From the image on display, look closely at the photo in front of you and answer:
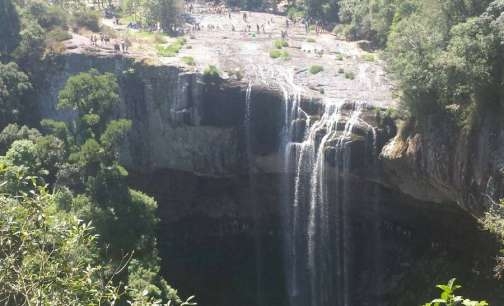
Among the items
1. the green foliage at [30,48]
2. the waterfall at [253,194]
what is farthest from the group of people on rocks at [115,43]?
the waterfall at [253,194]

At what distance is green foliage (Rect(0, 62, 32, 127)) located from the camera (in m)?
29.4

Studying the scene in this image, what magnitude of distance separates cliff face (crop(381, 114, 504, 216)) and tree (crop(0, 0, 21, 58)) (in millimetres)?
22956

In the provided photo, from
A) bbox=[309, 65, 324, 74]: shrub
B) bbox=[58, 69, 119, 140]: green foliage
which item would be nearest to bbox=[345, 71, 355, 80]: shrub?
bbox=[309, 65, 324, 74]: shrub

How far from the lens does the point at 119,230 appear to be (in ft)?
70.9

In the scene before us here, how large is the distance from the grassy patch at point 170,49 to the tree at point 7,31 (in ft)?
28.2

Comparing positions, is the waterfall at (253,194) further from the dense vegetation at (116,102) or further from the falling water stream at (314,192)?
the dense vegetation at (116,102)

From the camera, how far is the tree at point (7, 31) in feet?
107

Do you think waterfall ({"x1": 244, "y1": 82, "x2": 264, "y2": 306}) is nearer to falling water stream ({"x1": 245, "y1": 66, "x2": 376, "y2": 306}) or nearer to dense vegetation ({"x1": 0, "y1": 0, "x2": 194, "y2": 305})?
falling water stream ({"x1": 245, "y1": 66, "x2": 376, "y2": 306})

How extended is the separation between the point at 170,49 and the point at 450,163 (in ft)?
57.7

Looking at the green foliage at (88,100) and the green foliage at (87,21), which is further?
the green foliage at (87,21)

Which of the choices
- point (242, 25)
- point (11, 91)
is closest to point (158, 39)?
point (11, 91)

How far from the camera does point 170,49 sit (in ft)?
105

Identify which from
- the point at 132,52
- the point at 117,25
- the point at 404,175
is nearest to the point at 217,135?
the point at 132,52

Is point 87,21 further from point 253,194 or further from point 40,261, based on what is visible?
point 40,261
